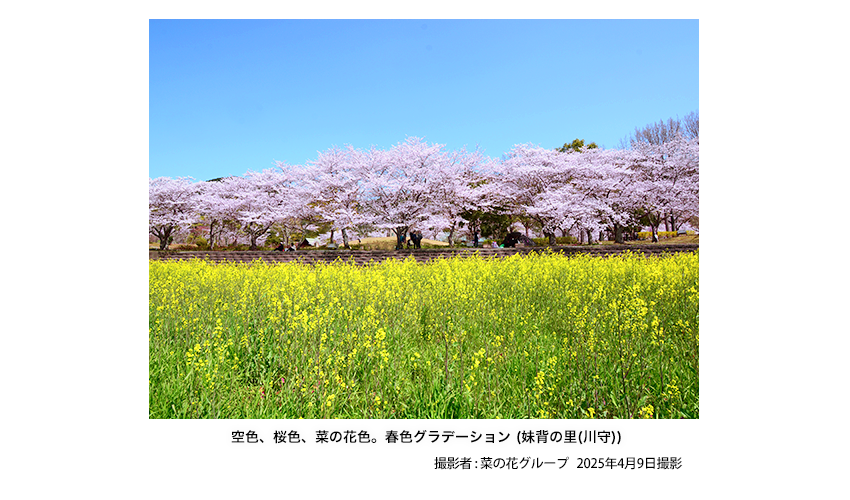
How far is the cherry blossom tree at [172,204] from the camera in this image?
50.2 ft

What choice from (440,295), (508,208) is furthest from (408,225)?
(440,295)

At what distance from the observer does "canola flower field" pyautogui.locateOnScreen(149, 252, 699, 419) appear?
2.64 meters

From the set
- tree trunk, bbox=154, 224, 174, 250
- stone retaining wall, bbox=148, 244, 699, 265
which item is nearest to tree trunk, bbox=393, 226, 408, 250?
stone retaining wall, bbox=148, 244, 699, 265

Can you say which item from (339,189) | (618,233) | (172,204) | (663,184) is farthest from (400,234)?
(663,184)

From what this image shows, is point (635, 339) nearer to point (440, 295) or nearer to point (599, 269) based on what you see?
point (440, 295)

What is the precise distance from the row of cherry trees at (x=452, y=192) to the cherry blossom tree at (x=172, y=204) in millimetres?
36

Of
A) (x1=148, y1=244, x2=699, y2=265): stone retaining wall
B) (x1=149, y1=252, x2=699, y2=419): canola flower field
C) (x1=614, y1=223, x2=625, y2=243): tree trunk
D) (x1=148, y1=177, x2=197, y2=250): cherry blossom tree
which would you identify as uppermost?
(x1=148, y1=177, x2=197, y2=250): cherry blossom tree

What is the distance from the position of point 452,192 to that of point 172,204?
9.93 meters

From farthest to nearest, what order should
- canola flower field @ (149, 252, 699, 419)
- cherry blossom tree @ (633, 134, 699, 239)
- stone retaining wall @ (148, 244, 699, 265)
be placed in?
cherry blossom tree @ (633, 134, 699, 239), stone retaining wall @ (148, 244, 699, 265), canola flower field @ (149, 252, 699, 419)

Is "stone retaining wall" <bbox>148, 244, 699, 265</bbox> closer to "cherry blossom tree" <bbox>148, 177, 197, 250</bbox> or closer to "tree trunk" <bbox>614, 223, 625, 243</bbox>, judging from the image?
"cherry blossom tree" <bbox>148, 177, 197, 250</bbox>

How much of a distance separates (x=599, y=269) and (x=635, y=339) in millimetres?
2987

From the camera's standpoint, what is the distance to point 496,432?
254 centimetres

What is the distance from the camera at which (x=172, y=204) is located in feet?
51.7

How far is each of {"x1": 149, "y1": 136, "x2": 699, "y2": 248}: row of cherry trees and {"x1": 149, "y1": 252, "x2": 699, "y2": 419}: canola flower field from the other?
10.4 meters
